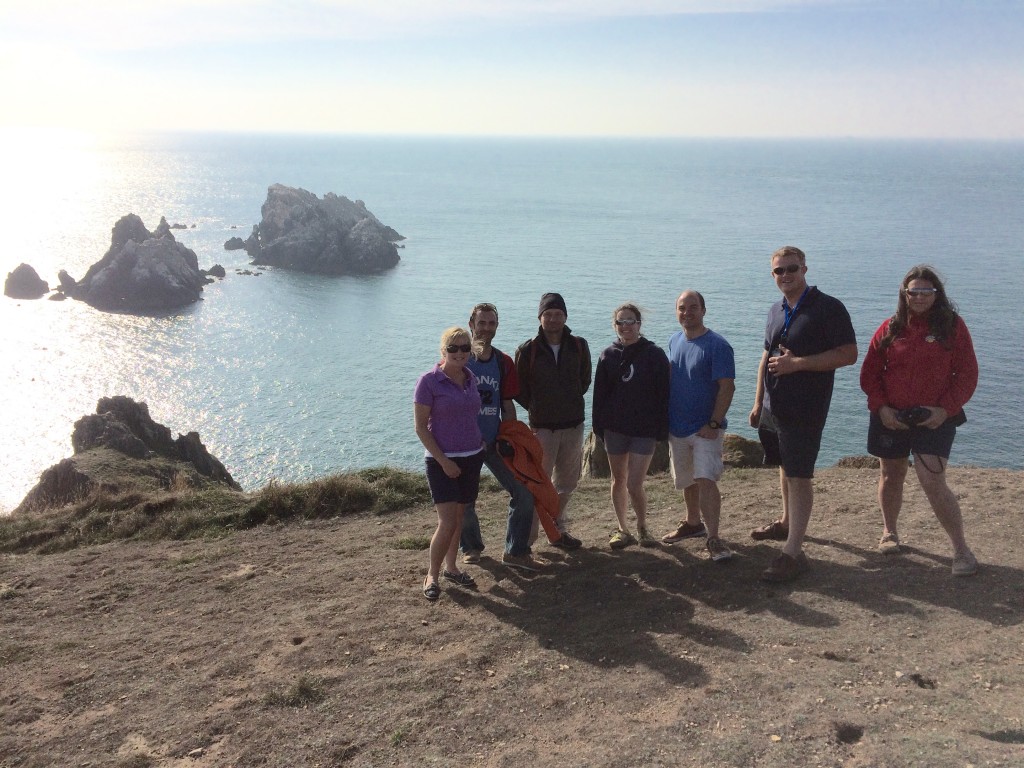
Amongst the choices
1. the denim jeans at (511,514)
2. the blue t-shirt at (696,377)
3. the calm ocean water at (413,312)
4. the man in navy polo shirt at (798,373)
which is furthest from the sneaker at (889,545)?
the calm ocean water at (413,312)

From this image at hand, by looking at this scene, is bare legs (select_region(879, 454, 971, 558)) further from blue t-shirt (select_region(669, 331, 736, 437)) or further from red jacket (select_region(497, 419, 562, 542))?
red jacket (select_region(497, 419, 562, 542))

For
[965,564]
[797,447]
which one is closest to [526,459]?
[797,447]

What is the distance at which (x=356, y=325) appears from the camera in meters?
80.8

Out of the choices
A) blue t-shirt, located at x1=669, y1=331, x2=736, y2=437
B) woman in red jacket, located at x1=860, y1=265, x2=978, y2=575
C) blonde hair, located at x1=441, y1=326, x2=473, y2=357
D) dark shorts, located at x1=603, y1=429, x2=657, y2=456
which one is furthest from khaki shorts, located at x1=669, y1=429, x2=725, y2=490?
blonde hair, located at x1=441, y1=326, x2=473, y2=357

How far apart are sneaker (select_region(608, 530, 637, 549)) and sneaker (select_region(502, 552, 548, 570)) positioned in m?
0.83

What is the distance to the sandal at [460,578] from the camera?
7.78 m

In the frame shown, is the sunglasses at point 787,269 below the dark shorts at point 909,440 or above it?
above

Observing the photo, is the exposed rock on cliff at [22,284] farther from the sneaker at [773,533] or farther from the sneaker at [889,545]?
the sneaker at [889,545]

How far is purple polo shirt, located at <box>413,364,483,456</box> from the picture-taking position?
700 centimetres

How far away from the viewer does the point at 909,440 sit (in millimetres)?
7133

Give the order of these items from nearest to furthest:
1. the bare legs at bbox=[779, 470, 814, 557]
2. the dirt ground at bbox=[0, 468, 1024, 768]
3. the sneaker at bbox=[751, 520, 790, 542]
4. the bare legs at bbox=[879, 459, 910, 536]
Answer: the dirt ground at bbox=[0, 468, 1024, 768] → the bare legs at bbox=[779, 470, 814, 557] → the bare legs at bbox=[879, 459, 910, 536] → the sneaker at bbox=[751, 520, 790, 542]

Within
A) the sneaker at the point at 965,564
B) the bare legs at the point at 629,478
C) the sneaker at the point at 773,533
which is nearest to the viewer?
the sneaker at the point at 965,564

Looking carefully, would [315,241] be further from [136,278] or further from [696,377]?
[696,377]

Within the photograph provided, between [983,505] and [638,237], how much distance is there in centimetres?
11385
